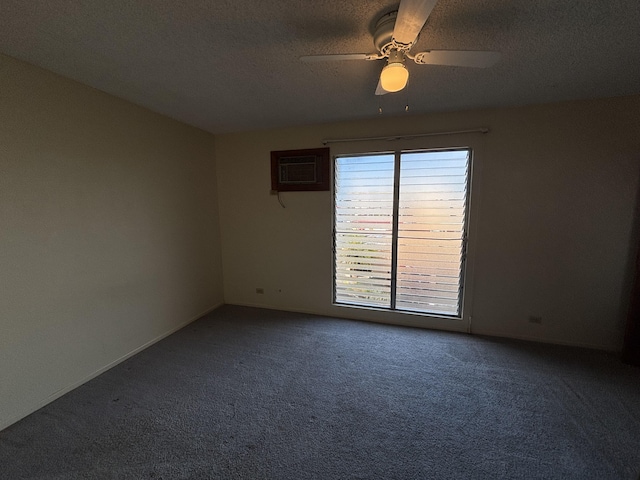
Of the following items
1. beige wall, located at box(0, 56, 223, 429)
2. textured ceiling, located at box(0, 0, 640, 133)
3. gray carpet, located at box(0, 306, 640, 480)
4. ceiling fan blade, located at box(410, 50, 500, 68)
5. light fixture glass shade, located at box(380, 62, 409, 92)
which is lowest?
gray carpet, located at box(0, 306, 640, 480)

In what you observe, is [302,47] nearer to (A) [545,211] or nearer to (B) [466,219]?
(B) [466,219]

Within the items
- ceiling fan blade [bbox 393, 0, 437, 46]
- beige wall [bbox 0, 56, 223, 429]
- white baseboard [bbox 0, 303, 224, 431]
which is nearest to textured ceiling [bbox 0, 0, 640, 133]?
ceiling fan blade [bbox 393, 0, 437, 46]

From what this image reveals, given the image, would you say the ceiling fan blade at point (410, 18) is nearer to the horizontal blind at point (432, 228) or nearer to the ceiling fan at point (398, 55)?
the ceiling fan at point (398, 55)

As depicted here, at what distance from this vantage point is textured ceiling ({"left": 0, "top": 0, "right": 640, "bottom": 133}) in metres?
1.32

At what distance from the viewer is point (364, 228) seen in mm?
3209

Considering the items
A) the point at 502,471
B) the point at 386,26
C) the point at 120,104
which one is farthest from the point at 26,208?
the point at 502,471

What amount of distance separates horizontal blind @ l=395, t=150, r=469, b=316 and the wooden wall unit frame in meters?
0.91

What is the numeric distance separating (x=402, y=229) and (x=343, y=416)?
6.45ft

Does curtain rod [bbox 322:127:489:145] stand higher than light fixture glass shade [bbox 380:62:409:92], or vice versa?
curtain rod [bbox 322:127:489:145]

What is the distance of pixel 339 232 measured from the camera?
3322 mm

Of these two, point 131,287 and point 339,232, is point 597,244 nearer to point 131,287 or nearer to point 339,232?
point 339,232

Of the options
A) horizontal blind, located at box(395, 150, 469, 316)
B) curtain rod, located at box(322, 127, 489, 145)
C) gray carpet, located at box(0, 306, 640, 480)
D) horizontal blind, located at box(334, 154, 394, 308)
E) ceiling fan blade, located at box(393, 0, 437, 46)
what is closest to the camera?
ceiling fan blade, located at box(393, 0, 437, 46)

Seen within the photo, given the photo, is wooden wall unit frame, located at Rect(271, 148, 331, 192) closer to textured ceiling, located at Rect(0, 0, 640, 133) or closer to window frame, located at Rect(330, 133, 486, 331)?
window frame, located at Rect(330, 133, 486, 331)

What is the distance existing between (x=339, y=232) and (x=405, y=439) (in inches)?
85.0
